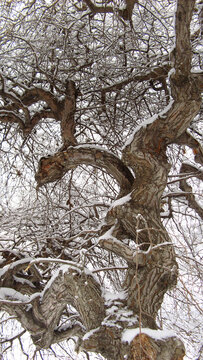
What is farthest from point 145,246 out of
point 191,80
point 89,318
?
point 191,80

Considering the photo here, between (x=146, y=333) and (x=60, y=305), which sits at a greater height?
(x=60, y=305)

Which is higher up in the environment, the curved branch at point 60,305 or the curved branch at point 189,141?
the curved branch at point 189,141

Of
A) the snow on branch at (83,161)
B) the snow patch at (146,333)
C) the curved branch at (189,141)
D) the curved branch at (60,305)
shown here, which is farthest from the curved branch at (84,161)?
the snow patch at (146,333)

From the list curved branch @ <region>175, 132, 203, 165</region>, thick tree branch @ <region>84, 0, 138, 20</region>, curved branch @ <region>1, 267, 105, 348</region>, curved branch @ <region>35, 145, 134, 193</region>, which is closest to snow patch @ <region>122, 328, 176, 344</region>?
curved branch @ <region>1, 267, 105, 348</region>

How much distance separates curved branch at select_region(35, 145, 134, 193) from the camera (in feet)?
11.3

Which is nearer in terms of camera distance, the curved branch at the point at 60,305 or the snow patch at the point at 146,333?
the snow patch at the point at 146,333

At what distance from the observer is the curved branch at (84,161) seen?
11.3 ft

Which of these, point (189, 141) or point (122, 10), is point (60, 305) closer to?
point (189, 141)

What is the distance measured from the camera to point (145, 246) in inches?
122

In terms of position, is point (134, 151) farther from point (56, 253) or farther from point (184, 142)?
point (56, 253)

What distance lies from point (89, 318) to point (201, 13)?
10.3 feet

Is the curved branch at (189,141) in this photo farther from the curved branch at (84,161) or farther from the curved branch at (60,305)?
the curved branch at (60,305)

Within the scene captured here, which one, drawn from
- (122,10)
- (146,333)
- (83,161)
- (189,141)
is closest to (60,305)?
(146,333)

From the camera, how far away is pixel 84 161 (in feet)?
11.4
